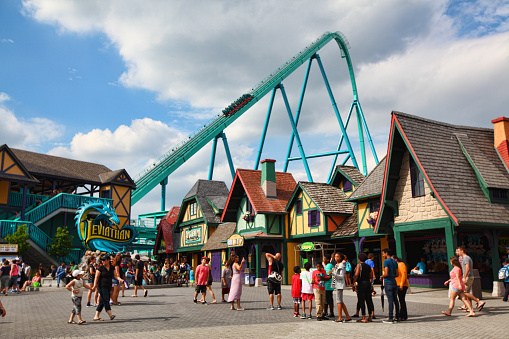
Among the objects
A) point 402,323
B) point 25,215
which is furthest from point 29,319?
point 25,215

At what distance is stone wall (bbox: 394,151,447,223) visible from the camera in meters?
17.5

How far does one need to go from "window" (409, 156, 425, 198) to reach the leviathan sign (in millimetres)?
21981

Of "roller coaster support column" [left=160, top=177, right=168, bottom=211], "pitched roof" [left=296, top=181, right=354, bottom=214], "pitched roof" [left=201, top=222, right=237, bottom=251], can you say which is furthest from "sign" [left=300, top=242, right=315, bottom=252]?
"roller coaster support column" [left=160, top=177, right=168, bottom=211]

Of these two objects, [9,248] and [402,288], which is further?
[9,248]

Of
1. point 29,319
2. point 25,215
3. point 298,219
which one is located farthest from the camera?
point 25,215

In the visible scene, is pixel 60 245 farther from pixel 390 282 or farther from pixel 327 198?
pixel 390 282

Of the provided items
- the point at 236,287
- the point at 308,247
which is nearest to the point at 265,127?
the point at 308,247

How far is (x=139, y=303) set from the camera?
1564 centimetres

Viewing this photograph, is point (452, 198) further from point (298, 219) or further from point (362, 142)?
point (362, 142)

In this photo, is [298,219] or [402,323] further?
[298,219]

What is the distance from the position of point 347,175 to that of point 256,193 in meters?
5.57

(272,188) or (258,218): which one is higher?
(272,188)

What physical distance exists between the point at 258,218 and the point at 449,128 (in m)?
12.8

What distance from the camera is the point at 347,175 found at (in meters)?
27.1
